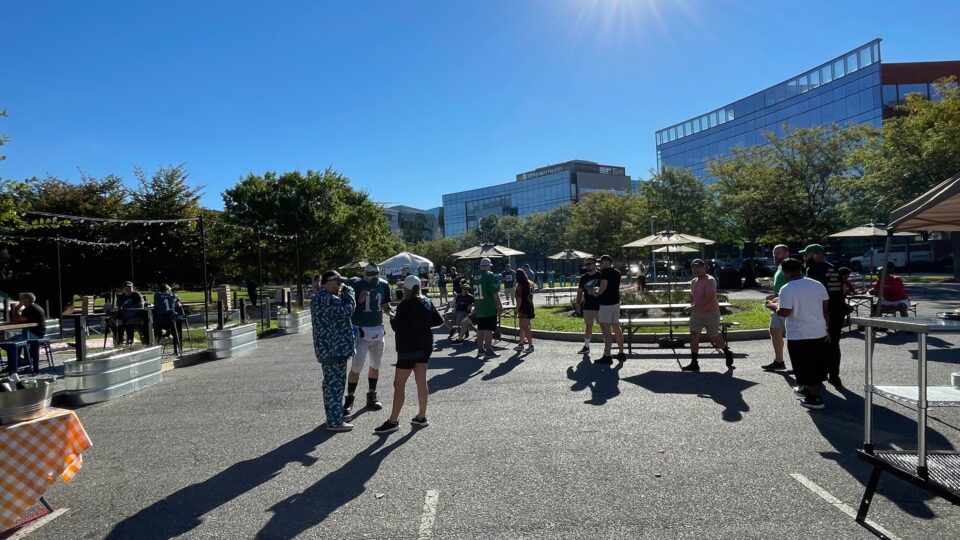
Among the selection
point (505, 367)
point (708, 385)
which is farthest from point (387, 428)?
point (708, 385)

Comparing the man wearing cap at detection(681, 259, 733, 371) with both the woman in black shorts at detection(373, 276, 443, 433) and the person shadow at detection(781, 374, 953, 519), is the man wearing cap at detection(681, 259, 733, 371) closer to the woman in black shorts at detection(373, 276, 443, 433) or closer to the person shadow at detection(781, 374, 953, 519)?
the person shadow at detection(781, 374, 953, 519)

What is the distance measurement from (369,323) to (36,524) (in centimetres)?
355

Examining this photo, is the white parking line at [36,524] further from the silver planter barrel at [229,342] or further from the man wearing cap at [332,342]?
the silver planter barrel at [229,342]

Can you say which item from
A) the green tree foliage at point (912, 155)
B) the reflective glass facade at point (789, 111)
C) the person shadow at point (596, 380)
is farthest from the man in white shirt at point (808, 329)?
the reflective glass facade at point (789, 111)

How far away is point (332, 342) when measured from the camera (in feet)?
20.4

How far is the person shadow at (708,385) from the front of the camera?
257 inches

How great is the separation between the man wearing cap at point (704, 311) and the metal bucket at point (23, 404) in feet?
25.5

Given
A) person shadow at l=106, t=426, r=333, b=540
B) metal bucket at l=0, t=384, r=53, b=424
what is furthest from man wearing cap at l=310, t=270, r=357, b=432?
metal bucket at l=0, t=384, r=53, b=424

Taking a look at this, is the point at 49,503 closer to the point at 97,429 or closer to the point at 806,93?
the point at 97,429

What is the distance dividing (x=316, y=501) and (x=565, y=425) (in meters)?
2.75

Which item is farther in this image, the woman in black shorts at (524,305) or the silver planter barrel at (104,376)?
the woman in black shorts at (524,305)

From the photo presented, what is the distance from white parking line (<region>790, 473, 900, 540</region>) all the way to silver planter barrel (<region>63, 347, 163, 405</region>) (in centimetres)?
870

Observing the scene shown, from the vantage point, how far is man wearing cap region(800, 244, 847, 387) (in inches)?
290

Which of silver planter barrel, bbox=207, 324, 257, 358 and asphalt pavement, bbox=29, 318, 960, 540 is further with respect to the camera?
silver planter barrel, bbox=207, 324, 257, 358
